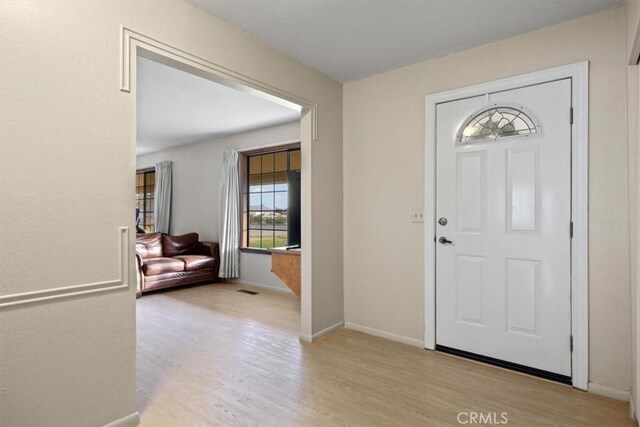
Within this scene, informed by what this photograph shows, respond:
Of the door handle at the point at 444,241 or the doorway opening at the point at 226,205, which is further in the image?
the doorway opening at the point at 226,205

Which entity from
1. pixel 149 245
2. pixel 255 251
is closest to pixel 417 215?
pixel 255 251

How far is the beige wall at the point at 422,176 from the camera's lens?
7.43 ft

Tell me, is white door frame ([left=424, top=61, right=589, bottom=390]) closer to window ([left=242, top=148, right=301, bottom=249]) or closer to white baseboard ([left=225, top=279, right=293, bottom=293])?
window ([left=242, top=148, right=301, bottom=249])

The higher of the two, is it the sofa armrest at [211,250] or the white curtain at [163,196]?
the white curtain at [163,196]

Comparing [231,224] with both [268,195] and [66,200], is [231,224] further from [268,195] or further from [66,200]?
[66,200]

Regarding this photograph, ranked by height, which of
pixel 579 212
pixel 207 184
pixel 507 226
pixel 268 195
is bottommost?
pixel 507 226

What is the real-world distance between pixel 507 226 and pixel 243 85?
2.27 metres

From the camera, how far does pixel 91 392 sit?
1.80m

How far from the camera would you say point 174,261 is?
18.1 feet

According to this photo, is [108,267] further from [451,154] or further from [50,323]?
[451,154]

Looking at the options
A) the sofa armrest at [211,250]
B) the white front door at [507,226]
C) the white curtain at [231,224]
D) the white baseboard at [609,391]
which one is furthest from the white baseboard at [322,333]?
the sofa armrest at [211,250]

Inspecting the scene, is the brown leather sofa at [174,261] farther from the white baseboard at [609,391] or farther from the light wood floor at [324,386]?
the white baseboard at [609,391]

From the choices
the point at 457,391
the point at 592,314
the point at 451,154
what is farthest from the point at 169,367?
the point at 592,314

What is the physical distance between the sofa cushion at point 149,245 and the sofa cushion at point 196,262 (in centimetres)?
38
